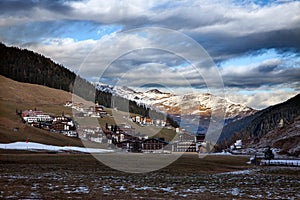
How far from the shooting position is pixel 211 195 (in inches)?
1109

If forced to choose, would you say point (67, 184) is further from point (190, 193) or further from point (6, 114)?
point (6, 114)

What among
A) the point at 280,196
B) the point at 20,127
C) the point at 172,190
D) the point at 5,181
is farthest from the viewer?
the point at 20,127

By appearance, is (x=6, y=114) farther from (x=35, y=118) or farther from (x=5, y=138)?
(x=5, y=138)

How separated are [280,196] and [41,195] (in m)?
15.1

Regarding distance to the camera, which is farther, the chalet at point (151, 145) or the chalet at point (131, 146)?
the chalet at point (151, 145)

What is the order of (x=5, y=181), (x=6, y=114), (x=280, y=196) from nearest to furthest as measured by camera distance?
(x=280, y=196) < (x=5, y=181) < (x=6, y=114)

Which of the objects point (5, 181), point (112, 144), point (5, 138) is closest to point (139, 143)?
point (112, 144)

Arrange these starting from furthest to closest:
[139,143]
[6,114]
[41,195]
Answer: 1. [139,143]
2. [6,114]
3. [41,195]

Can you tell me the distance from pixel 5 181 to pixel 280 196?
20.3 metres

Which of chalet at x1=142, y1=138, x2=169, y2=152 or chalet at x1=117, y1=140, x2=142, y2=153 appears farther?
chalet at x1=142, y1=138, x2=169, y2=152

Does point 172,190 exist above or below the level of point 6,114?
below

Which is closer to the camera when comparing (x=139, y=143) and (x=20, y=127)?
(x=20, y=127)

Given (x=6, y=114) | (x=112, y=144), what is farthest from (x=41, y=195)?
(x=112, y=144)

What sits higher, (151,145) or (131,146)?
(151,145)
